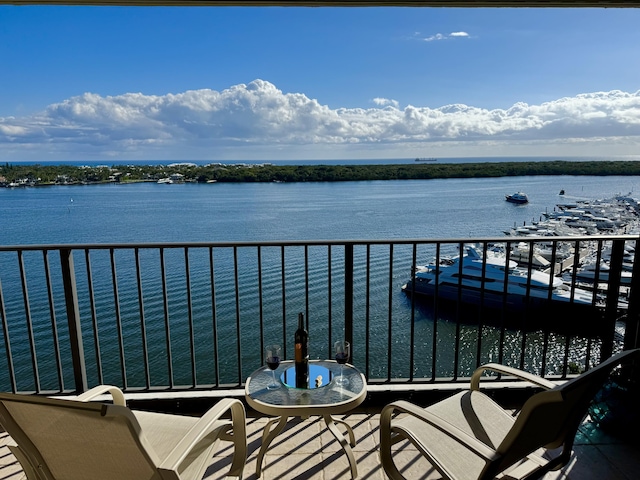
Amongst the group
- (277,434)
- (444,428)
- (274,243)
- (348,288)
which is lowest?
(277,434)

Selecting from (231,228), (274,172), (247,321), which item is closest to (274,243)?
(247,321)

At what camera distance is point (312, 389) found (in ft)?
6.76

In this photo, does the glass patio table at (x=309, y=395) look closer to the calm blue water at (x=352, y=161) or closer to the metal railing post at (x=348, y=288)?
the metal railing post at (x=348, y=288)

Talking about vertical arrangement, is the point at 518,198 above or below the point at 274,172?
below

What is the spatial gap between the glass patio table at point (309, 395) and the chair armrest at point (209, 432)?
7.0 inches

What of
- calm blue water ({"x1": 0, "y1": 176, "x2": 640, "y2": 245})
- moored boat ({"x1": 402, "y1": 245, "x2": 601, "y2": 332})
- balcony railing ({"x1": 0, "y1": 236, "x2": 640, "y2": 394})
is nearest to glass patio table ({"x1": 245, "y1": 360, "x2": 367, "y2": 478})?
balcony railing ({"x1": 0, "y1": 236, "x2": 640, "y2": 394})

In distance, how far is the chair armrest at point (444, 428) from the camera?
139 cm

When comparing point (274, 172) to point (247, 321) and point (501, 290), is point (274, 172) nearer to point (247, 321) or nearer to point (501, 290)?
point (247, 321)

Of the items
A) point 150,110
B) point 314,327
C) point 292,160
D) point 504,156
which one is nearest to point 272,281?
point 314,327

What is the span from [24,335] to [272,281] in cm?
676

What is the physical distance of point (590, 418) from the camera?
2527 mm

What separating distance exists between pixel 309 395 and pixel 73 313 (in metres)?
1.66

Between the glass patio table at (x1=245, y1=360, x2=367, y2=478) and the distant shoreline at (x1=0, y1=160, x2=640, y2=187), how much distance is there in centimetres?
1425

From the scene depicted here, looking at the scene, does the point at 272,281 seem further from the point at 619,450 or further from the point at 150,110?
the point at 150,110
